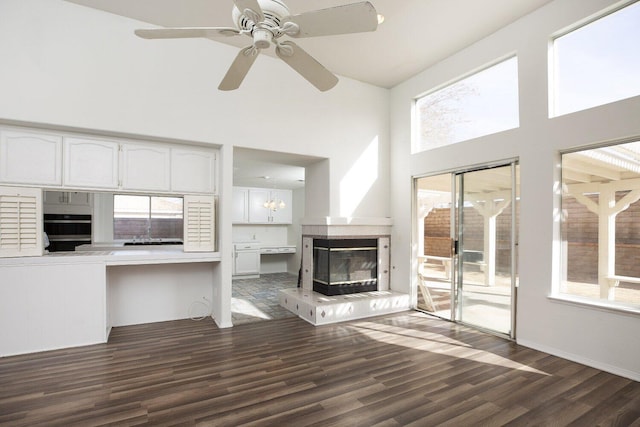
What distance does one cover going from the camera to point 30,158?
342cm

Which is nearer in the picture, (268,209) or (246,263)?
(246,263)

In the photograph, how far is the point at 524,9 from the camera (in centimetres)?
356

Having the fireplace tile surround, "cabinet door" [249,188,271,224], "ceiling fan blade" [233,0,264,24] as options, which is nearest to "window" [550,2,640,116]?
the fireplace tile surround

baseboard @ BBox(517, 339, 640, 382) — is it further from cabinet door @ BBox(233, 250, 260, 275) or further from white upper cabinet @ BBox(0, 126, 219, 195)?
cabinet door @ BBox(233, 250, 260, 275)

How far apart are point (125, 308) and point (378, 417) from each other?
3.46 metres

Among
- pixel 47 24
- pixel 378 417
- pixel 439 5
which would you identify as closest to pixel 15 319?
pixel 47 24

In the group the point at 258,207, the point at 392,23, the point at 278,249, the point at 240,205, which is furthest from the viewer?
the point at 258,207

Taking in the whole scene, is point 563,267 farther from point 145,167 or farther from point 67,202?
point 67,202

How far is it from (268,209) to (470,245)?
18.3ft

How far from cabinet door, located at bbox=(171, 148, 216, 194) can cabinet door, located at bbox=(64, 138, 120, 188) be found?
63 cm

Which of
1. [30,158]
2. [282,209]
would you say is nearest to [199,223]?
[30,158]

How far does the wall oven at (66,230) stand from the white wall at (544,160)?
4.88 metres

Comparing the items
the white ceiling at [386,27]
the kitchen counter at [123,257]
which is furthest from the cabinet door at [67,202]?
the white ceiling at [386,27]

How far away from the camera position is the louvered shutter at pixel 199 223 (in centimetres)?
415
